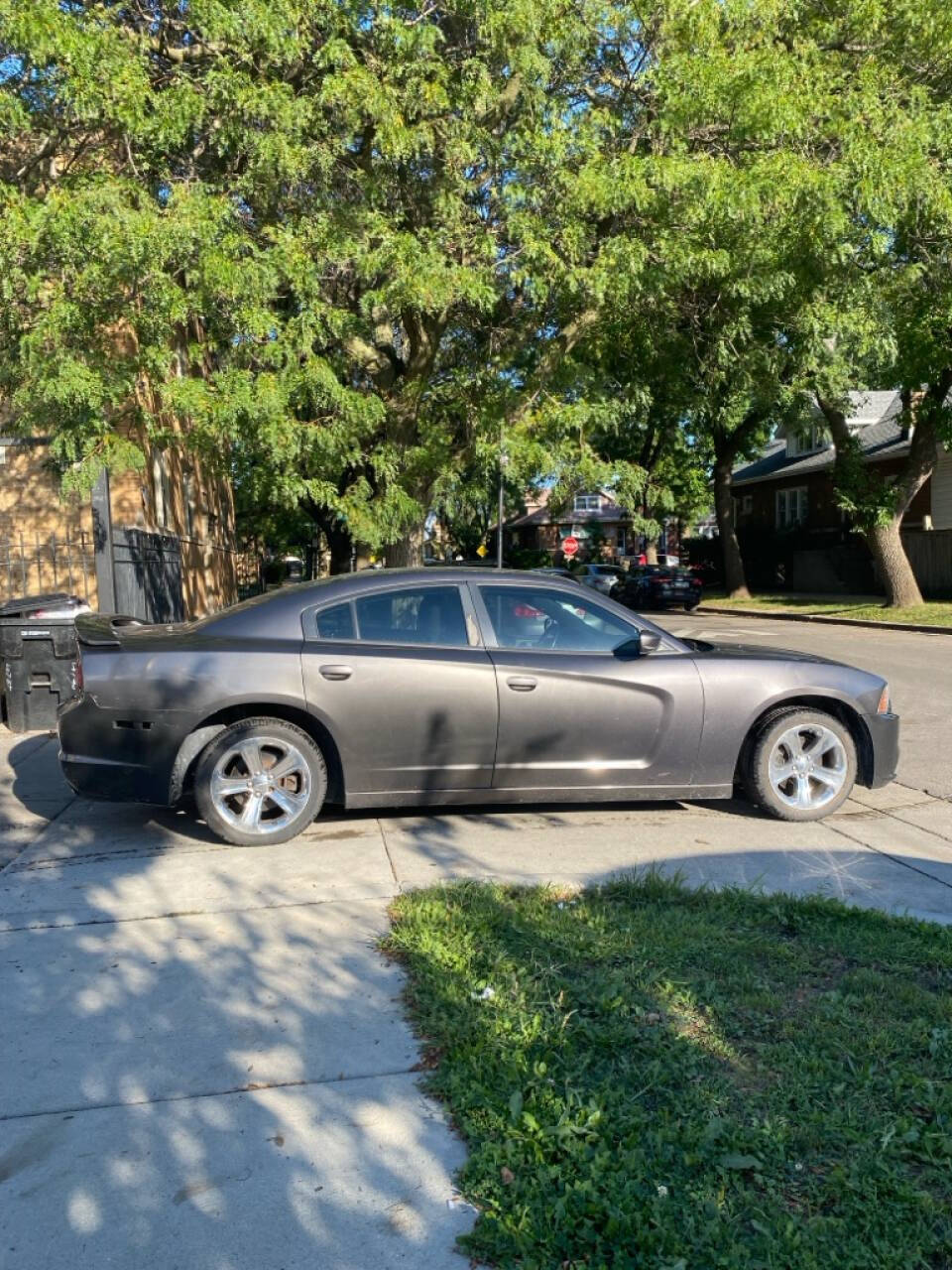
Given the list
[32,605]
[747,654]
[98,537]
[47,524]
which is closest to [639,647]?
[747,654]

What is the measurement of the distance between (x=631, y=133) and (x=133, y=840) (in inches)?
400

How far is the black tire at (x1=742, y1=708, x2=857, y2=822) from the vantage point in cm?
594

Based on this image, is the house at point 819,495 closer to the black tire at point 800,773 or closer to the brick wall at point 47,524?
the brick wall at point 47,524

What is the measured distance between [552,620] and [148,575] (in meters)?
8.28

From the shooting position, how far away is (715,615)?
29109 millimetres

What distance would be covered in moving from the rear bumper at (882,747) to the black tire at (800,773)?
0.12m

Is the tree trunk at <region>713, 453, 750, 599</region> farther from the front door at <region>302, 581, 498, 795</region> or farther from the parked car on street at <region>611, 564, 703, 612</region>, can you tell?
the front door at <region>302, 581, 498, 795</region>

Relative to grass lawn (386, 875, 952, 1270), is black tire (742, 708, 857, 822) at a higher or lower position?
higher

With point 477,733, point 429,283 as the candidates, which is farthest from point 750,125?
point 477,733

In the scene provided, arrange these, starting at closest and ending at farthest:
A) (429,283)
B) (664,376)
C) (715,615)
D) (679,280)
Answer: (429,283)
(679,280)
(664,376)
(715,615)

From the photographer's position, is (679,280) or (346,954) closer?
(346,954)

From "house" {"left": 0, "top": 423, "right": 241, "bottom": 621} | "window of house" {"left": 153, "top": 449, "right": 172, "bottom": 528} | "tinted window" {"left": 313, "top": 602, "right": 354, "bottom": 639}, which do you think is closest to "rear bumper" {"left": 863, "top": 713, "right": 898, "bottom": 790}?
"tinted window" {"left": 313, "top": 602, "right": 354, "bottom": 639}

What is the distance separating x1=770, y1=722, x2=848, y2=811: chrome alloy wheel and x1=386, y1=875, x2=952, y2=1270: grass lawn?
1.64 m

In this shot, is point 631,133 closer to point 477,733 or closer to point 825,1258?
point 477,733
